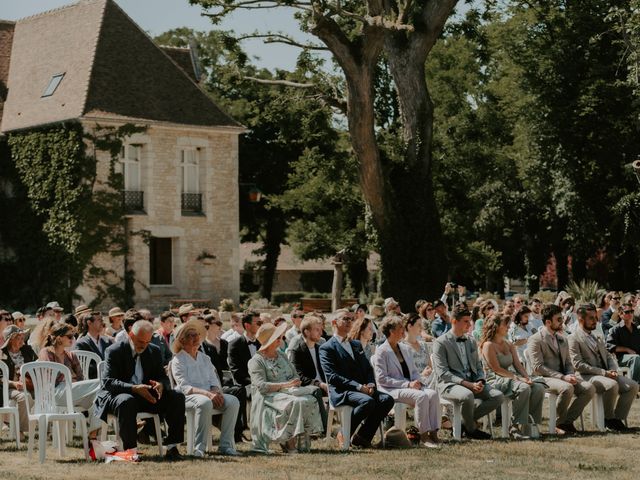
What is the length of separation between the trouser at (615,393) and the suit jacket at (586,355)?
4.6 inches

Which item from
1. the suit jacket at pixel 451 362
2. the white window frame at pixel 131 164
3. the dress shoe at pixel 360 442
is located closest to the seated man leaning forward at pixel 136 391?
the dress shoe at pixel 360 442

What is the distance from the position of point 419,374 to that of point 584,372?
228 centimetres

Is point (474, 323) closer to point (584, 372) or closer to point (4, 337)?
point (584, 372)

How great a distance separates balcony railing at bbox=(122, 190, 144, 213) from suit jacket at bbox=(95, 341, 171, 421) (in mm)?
24519

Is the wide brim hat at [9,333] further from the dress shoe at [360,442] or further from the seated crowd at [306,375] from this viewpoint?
the dress shoe at [360,442]

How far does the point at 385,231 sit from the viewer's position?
29875 millimetres

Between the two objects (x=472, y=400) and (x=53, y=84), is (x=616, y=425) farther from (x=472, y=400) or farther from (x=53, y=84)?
(x=53, y=84)

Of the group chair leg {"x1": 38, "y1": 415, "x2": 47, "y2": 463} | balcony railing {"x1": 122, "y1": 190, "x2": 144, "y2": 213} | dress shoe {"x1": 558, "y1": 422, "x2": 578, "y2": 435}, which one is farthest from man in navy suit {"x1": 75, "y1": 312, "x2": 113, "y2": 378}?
balcony railing {"x1": 122, "y1": 190, "x2": 144, "y2": 213}

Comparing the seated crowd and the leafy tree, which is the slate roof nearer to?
the leafy tree

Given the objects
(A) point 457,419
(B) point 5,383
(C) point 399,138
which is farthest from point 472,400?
(C) point 399,138

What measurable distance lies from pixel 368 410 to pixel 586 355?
346 cm

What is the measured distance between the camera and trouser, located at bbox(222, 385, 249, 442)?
1393cm

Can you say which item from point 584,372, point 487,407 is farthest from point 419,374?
point 584,372

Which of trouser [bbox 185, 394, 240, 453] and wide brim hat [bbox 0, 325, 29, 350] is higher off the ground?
wide brim hat [bbox 0, 325, 29, 350]
